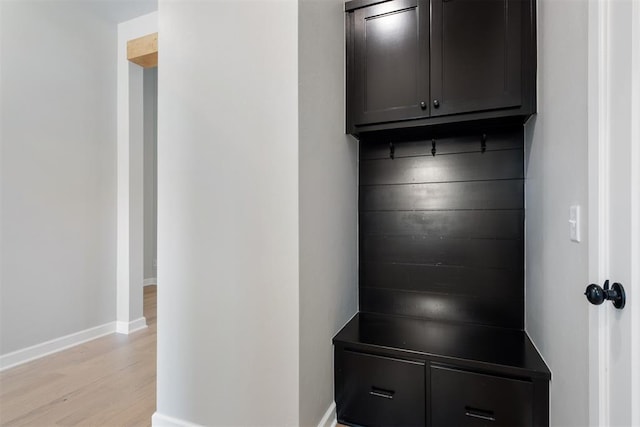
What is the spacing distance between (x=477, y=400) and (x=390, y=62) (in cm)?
182

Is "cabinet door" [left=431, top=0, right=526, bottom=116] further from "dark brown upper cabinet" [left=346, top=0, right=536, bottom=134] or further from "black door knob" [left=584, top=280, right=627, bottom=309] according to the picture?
"black door knob" [left=584, top=280, right=627, bottom=309]

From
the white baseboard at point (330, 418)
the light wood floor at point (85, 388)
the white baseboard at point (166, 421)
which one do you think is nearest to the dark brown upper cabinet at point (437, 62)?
the white baseboard at point (330, 418)

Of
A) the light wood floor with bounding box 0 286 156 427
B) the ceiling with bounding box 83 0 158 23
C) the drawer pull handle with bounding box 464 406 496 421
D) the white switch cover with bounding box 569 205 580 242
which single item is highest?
the ceiling with bounding box 83 0 158 23

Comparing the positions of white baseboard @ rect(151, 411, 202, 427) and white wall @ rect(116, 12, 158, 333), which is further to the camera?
white wall @ rect(116, 12, 158, 333)

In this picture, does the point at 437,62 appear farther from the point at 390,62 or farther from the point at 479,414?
the point at 479,414

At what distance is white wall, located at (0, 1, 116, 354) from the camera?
234 centimetres

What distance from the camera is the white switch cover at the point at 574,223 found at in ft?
3.48

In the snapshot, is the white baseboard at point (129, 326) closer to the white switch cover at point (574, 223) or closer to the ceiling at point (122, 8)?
the ceiling at point (122, 8)

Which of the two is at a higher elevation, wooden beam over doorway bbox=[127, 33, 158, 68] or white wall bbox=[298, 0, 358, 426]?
wooden beam over doorway bbox=[127, 33, 158, 68]

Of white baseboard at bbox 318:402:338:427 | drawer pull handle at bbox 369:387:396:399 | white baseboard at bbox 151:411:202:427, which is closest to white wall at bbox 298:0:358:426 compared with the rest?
white baseboard at bbox 318:402:338:427

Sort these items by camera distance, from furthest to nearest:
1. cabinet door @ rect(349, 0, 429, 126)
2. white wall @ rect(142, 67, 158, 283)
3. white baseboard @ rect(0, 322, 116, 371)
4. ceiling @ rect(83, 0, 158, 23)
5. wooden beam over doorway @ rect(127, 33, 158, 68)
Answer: white wall @ rect(142, 67, 158, 283), wooden beam over doorway @ rect(127, 33, 158, 68), ceiling @ rect(83, 0, 158, 23), white baseboard @ rect(0, 322, 116, 371), cabinet door @ rect(349, 0, 429, 126)

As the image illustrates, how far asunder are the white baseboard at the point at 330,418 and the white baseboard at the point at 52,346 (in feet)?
7.87

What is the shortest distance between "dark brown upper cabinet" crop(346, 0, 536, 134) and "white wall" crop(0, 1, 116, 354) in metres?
2.47

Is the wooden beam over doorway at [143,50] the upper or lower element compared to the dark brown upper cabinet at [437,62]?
upper
